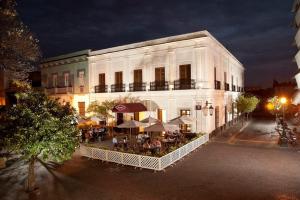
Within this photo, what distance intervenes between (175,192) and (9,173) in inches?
374

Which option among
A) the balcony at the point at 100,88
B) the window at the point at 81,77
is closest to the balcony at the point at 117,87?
the balcony at the point at 100,88

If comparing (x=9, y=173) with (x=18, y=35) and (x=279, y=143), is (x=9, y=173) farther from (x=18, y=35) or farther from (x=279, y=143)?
(x=279, y=143)

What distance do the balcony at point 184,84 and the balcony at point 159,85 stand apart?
0.98 m

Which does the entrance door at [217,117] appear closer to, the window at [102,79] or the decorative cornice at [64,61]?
the window at [102,79]

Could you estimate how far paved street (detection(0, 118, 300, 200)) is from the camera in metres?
10.3

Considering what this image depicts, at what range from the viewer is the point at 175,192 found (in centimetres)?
1048

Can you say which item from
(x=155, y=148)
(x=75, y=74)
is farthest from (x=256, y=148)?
(x=75, y=74)

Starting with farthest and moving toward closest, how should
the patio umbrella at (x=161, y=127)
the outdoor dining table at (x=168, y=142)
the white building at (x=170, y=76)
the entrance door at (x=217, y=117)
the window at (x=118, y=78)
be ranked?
the window at (x=118, y=78) → the entrance door at (x=217, y=117) → the white building at (x=170, y=76) → the outdoor dining table at (x=168, y=142) → the patio umbrella at (x=161, y=127)

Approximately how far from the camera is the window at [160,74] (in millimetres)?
23469

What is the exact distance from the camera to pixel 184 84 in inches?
867

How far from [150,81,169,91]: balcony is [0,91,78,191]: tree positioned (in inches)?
526

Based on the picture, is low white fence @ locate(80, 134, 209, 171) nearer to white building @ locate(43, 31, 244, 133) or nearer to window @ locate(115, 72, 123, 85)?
white building @ locate(43, 31, 244, 133)

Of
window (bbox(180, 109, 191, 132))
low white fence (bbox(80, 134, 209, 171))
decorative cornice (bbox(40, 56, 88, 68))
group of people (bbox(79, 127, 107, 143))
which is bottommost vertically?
low white fence (bbox(80, 134, 209, 171))

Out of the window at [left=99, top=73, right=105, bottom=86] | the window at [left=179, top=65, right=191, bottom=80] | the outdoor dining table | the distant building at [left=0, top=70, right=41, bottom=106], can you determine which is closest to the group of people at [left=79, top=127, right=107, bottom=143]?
the outdoor dining table
